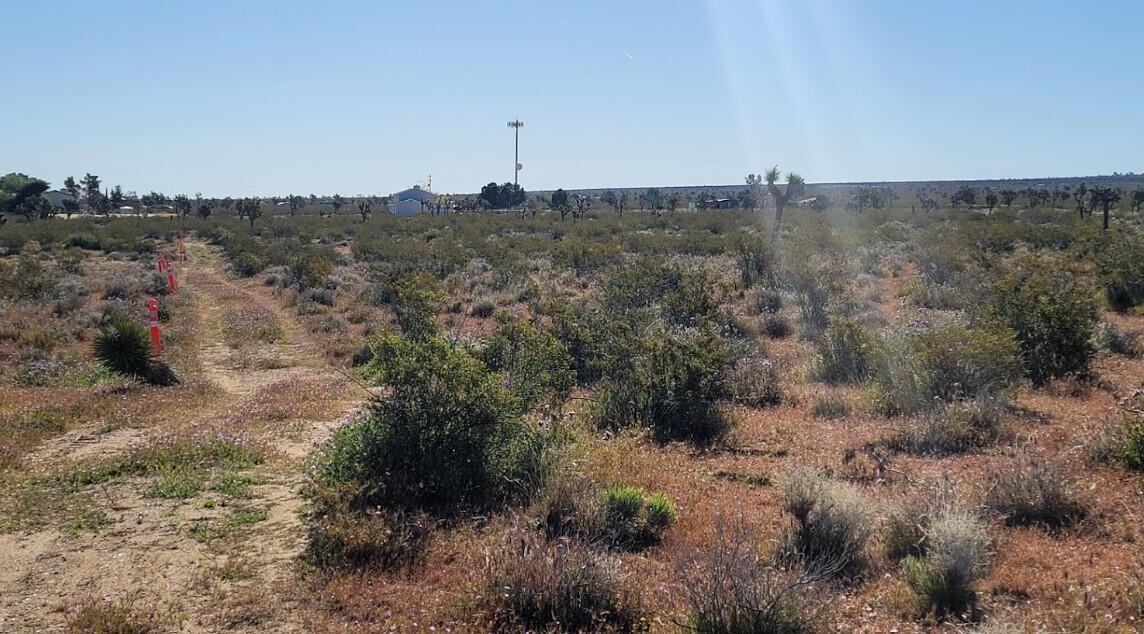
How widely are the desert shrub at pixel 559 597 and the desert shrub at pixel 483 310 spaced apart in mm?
15318

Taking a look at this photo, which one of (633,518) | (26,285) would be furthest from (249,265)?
(633,518)

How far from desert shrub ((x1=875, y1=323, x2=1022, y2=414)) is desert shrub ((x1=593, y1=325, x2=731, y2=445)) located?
1.98 metres

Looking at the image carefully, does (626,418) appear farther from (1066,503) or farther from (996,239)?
(996,239)

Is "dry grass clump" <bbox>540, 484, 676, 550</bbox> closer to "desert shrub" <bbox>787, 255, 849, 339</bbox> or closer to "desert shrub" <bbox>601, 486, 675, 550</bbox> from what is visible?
"desert shrub" <bbox>601, 486, 675, 550</bbox>

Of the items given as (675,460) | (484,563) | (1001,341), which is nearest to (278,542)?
(484,563)

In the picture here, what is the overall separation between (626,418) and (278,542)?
449 centimetres

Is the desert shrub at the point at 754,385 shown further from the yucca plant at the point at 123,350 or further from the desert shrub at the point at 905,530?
the yucca plant at the point at 123,350

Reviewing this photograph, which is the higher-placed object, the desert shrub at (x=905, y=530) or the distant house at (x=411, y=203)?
the distant house at (x=411, y=203)

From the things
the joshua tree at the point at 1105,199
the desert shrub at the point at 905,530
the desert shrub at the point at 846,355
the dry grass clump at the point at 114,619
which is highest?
the joshua tree at the point at 1105,199

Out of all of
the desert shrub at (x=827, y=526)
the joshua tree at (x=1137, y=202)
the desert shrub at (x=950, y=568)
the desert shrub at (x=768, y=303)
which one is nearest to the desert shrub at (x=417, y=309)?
the desert shrub at (x=827, y=526)

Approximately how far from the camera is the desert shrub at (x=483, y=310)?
67.6 feet

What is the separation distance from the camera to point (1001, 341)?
10.1 metres

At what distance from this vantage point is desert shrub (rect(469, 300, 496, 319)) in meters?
20.6

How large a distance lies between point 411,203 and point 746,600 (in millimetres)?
98493
